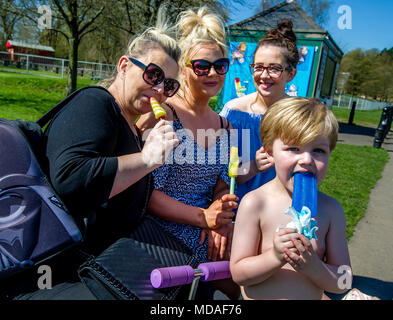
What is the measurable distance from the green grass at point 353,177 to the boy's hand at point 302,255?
11.1ft

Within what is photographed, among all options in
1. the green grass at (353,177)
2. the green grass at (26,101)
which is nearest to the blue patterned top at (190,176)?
the green grass at (353,177)

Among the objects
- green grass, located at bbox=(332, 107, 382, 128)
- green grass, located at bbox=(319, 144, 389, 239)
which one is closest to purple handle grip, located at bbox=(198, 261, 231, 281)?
green grass, located at bbox=(319, 144, 389, 239)

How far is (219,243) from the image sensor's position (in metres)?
Result: 2.03

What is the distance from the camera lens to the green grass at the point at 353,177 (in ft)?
18.4

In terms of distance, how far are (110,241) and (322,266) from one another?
1.02 meters

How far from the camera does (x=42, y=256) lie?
1382mm

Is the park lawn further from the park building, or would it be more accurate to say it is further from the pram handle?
the pram handle

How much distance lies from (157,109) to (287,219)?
0.88 meters

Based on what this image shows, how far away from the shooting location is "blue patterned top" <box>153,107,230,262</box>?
2.05 meters

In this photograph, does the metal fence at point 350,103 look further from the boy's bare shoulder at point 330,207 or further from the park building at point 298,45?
the boy's bare shoulder at point 330,207

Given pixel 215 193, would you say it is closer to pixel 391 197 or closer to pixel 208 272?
pixel 208 272

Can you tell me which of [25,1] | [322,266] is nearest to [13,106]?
[25,1]

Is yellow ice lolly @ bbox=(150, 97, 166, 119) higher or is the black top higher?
yellow ice lolly @ bbox=(150, 97, 166, 119)

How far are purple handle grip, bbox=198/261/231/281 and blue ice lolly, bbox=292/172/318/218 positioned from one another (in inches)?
20.8
